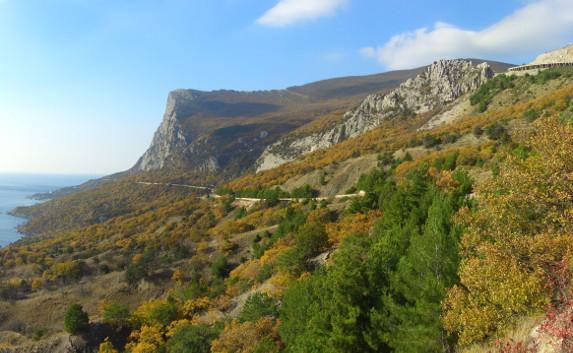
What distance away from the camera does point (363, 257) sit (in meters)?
23.7

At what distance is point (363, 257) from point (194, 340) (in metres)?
15.0

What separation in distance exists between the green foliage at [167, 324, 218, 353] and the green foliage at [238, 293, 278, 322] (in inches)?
119

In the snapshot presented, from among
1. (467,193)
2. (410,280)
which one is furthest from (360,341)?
(467,193)

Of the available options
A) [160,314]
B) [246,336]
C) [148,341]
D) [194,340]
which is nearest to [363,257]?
[246,336]

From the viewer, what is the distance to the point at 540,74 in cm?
7762

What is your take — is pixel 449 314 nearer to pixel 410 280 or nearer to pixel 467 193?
pixel 410 280

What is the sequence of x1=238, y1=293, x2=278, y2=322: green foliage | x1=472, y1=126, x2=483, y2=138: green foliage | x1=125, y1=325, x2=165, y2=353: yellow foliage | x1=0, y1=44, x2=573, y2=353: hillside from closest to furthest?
x1=0, y1=44, x2=573, y2=353: hillside, x1=238, y1=293, x2=278, y2=322: green foliage, x1=125, y1=325, x2=165, y2=353: yellow foliage, x1=472, y1=126, x2=483, y2=138: green foliage

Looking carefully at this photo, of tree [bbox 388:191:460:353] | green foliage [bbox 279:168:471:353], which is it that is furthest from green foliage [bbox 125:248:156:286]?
tree [bbox 388:191:460:353]

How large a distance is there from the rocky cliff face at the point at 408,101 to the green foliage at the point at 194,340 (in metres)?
99.2

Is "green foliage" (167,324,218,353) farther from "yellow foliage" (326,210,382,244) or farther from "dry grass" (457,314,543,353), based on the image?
"dry grass" (457,314,543,353)

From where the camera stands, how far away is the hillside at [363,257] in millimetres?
10727

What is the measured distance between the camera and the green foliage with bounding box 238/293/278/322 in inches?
1144

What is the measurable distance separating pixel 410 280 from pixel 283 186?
68.8 metres

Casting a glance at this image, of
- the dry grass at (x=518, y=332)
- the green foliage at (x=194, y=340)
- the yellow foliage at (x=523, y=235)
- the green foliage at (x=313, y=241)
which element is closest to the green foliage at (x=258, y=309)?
the green foliage at (x=194, y=340)
